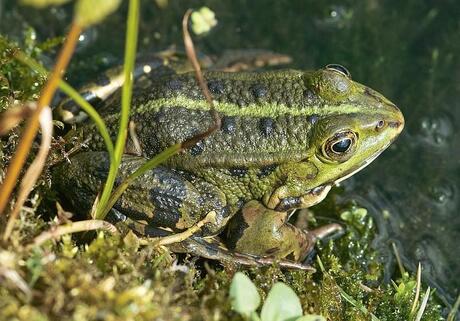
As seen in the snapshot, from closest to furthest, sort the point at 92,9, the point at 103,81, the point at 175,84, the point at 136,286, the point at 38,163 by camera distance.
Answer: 1. the point at 92,9
2. the point at 38,163
3. the point at 136,286
4. the point at 175,84
5. the point at 103,81

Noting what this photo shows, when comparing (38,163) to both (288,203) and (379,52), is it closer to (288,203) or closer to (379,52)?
(288,203)

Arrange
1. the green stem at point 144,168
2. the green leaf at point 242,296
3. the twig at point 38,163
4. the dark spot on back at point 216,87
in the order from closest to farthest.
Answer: the twig at point 38,163 < the green leaf at point 242,296 < the green stem at point 144,168 < the dark spot on back at point 216,87

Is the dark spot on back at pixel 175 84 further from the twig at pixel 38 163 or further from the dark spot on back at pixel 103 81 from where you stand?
the twig at pixel 38 163

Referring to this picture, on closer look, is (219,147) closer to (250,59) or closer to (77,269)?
(77,269)

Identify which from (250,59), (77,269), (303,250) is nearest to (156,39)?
(250,59)

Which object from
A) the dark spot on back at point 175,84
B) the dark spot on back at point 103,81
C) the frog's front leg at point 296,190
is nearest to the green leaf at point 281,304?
the frog's front leg at point 296,190

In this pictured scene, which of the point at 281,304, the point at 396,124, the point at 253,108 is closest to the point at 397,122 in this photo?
the point at 396,124

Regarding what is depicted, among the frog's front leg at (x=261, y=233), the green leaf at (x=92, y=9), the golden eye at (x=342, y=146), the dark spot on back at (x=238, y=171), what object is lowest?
the frog's front leg at (x=261, y=233)
